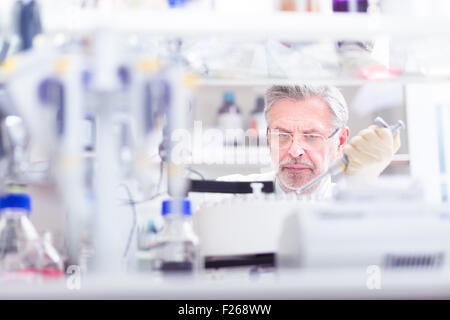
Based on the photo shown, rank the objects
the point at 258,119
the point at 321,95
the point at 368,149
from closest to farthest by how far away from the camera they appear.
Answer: the point at 368,149 < the point at 321,95 < the point at 258,119

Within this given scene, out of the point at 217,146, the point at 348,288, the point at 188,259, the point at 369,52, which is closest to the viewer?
the point at 348,288

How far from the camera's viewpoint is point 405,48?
5.08ft

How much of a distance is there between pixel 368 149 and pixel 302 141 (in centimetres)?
39

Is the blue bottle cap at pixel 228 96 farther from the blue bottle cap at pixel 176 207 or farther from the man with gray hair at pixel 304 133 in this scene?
the blue bottle cap at pixel 176 207

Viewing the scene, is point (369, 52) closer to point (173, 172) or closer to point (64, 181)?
point (173, 172)

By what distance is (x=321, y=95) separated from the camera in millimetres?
1487

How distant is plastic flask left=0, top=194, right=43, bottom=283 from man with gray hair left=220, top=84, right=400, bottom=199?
56 centimetres

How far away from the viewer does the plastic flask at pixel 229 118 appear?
1934 millimetres

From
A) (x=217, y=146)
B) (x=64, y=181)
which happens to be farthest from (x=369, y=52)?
(x=64, y=181)

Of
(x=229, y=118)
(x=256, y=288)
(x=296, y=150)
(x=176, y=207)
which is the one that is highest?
(x=229, y=118)

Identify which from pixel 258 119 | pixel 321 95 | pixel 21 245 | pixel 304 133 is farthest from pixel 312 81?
pixel 21 245

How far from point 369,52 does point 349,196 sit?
0.90 meters

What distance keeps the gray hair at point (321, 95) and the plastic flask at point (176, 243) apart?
31.9 inches

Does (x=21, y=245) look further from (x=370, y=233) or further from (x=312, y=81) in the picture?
(x=312, y=81)
